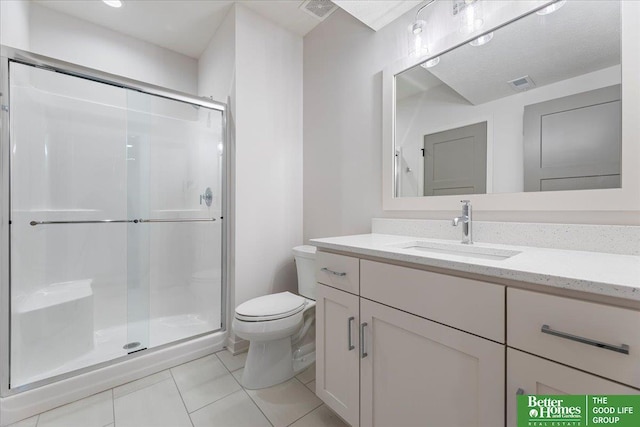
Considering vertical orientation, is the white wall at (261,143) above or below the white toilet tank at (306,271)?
above

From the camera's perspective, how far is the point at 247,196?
1961 millimetres

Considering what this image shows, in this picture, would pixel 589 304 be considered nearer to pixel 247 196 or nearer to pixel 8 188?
pixel 247 196

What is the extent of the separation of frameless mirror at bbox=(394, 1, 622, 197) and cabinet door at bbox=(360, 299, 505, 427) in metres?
0.75

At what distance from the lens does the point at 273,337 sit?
1490 millimetres

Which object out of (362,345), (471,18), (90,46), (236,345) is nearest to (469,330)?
(362,345)

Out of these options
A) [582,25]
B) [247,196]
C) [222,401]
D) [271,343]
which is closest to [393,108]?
[582,25]

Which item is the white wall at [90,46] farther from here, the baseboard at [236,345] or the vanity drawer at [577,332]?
the vanity drawer at [577,332]

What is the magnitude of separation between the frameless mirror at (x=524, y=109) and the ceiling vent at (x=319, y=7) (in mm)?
920

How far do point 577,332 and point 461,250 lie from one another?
0.61 metres

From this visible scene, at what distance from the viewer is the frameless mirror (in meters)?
0.96

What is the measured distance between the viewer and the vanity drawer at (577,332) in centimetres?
52

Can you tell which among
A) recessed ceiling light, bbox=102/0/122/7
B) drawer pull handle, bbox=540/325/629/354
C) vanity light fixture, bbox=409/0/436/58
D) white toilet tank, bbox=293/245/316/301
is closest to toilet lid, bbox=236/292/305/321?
white toilet tank, bbox=293/245/316/301

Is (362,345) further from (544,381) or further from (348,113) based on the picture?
(348,113)
